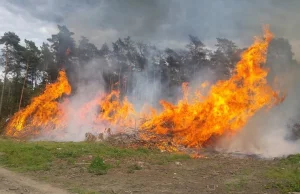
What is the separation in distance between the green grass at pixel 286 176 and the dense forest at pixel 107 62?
24216mm

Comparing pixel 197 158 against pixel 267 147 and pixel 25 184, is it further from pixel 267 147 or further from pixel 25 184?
pixel 25 184

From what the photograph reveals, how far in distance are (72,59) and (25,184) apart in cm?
3848

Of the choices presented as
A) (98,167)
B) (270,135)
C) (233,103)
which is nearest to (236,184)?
(98,167)

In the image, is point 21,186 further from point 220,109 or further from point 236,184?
point 220,109

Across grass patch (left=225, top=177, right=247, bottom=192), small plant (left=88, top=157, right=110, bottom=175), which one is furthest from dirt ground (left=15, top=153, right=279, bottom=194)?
small plant (left=88, top=157, right=110, bottom=175)

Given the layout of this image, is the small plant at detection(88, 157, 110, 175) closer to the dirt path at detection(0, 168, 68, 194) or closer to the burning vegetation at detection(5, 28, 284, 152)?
the dirt path at detection(0, 168, 68, 194)

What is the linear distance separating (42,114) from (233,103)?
77.1ft

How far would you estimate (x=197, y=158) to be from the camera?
1967 centimetres

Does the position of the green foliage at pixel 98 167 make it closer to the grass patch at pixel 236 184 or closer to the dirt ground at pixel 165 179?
the dirt ground at pixel 165 179

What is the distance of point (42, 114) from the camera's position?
36156 mm

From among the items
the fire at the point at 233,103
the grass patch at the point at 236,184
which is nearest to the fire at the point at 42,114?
the fire at the point at 233,103

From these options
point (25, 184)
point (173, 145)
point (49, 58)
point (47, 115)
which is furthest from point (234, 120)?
point (49, 58)

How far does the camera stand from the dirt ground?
11.3m

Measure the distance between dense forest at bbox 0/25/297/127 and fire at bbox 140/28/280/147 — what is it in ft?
52.6
